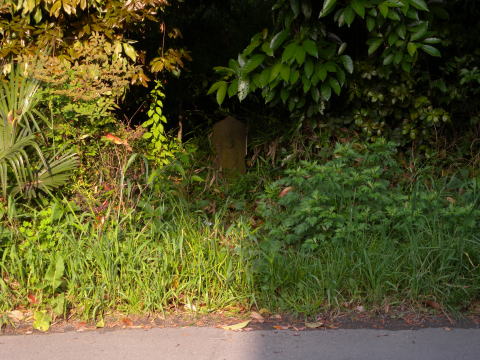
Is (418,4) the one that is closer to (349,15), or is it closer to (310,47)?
(349,15)

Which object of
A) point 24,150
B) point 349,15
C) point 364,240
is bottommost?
point 364,240

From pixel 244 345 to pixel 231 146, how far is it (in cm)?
336

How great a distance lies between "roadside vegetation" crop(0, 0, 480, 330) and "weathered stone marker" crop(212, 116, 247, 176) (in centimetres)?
15

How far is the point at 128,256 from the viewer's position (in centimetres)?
522

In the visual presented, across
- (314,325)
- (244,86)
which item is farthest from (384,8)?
(314,325)

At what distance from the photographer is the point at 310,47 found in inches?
239

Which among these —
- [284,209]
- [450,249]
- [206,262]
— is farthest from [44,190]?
[450,249]

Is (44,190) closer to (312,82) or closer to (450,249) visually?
(312,82)

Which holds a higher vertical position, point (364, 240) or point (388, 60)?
point (388, 60)

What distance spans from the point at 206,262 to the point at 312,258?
2.73ft

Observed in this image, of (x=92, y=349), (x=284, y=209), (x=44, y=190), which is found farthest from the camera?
(x=284, y=209)

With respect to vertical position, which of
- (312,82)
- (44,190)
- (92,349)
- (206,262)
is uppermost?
(312,82)

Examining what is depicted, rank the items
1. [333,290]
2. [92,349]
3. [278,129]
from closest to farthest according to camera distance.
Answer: [92,349] → [333,290] → [278,129]

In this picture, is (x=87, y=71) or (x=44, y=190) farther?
(x=87, y=71)
